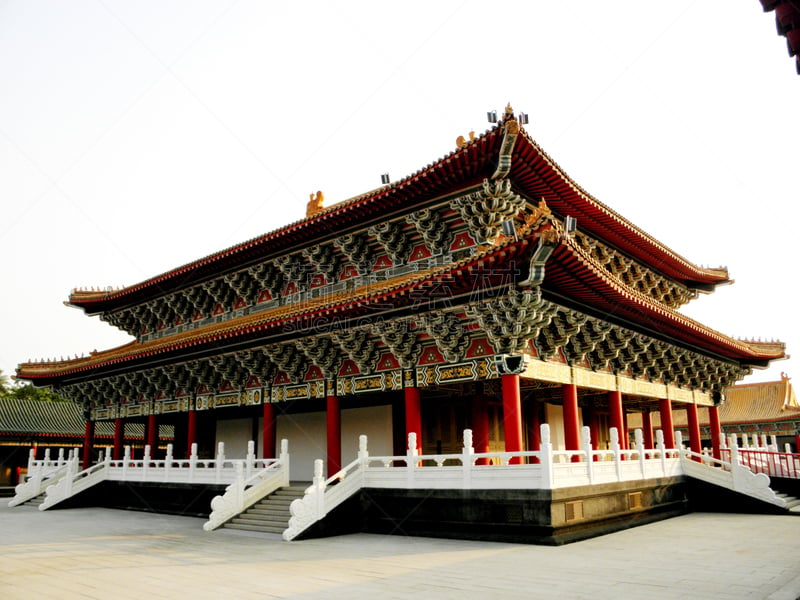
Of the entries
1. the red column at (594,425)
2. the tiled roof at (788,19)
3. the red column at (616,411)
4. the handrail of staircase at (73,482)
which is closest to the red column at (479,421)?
the red column at (616,411)

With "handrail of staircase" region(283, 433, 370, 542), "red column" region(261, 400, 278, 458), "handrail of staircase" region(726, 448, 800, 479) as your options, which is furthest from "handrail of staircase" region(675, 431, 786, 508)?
"red column" region(261, 400, 278, 458)

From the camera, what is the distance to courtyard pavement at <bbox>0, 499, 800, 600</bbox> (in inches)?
306

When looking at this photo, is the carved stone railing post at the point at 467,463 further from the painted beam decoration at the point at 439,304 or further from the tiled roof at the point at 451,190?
the tiled roof at the point at 451,190

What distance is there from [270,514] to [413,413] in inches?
159

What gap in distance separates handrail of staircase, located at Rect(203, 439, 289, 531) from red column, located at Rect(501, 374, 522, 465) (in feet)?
20.0

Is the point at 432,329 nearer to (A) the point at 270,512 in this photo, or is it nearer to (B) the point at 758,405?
(A) the point at 270,512

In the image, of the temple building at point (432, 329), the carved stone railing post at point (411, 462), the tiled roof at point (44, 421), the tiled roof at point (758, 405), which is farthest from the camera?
the tiled roof at point (758, 405)

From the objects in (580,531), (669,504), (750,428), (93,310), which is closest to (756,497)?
(669,504)

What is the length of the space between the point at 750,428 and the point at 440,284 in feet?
97.2

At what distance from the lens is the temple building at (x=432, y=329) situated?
1335cm

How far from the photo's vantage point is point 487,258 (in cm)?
1195

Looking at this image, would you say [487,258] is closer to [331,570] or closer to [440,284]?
[440,284]

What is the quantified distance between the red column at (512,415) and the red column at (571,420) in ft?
8.53

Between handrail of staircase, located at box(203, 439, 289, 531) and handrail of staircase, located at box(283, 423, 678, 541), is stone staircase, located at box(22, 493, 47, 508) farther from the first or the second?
handrail of staircase, located at box(283, 423, 678, 541)
